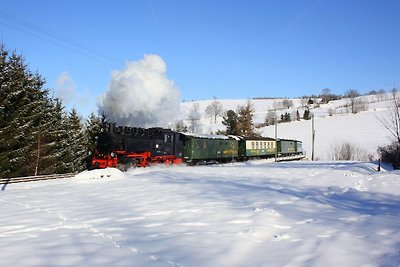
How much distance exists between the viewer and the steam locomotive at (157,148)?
21.2m

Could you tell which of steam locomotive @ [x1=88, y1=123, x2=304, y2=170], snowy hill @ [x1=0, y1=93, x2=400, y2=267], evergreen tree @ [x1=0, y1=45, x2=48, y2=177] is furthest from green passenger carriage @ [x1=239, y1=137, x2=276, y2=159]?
snowy hill @ [x1=0, y1=93, x2=400, y2=267]

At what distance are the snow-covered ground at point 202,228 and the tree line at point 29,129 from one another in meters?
10.9

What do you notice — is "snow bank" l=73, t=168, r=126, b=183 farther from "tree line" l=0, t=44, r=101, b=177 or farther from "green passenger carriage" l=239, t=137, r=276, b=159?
"green passenger carriage" l=239, t=137, r=276, b=159

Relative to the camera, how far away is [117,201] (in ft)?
34.5

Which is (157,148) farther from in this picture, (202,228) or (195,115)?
(195,115)

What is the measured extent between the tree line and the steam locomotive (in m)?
3.18

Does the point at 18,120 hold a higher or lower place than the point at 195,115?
lower

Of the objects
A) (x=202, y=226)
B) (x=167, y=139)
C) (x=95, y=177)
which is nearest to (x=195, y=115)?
(x=167, y=139)

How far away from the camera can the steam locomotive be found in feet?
69.6

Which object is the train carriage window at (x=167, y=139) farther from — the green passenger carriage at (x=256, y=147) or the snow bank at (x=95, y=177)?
the green passenger carriage at (x=256, y=147)

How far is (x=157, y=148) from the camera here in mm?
24406

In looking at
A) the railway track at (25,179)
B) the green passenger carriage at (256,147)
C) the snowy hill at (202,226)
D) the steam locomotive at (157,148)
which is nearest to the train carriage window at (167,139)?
the steam locomotive at (157,148)

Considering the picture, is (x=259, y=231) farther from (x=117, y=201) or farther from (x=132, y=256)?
(x=117, y=201)

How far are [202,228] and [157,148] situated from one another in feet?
58.1
